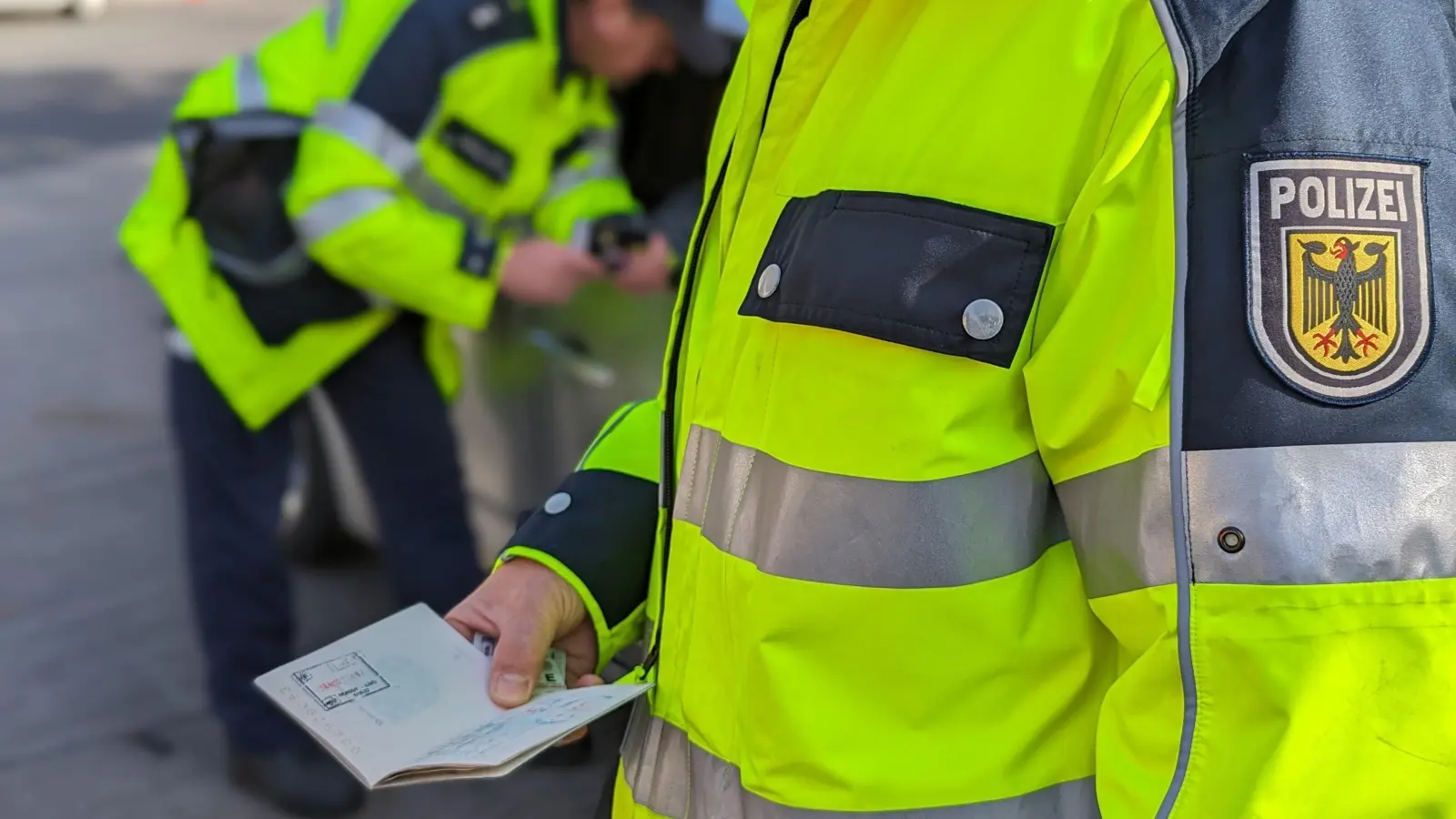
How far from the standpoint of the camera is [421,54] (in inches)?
103

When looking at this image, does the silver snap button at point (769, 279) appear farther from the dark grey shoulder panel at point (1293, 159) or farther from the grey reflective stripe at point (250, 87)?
the grey reflective stripe at point (250, 87)

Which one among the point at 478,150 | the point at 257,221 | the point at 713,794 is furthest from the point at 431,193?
the point at 713,794

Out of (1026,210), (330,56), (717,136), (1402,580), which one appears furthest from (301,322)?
(1402,580)

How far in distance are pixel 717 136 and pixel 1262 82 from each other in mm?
536

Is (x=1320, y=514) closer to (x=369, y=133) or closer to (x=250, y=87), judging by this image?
(x=369, y=133)

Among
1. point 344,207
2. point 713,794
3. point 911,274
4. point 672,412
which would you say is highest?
point 344,207

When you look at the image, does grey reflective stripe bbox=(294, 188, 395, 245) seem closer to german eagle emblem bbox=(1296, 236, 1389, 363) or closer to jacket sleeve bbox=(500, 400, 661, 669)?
jacket sleeve bbox=(500, 400, 661, 669)

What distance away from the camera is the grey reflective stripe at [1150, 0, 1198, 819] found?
823mm

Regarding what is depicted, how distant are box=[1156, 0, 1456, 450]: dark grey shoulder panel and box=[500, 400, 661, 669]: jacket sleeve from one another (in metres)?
0.63

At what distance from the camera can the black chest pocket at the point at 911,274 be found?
90cm

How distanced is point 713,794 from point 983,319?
1.49 ft

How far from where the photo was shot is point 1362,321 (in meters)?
0.81

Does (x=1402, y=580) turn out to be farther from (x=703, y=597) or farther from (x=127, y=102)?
(x=127, y=102)

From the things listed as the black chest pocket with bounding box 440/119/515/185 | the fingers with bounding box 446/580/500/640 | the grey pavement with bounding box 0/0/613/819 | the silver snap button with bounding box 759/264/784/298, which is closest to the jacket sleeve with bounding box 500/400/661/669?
the fingers with bounding box 446/580/500/640
